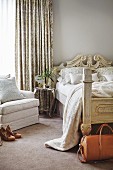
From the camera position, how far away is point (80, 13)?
621 cm

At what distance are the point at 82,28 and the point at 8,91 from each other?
259 centimetres

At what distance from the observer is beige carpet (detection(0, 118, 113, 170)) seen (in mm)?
2932

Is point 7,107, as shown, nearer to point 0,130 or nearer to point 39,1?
point 0,130

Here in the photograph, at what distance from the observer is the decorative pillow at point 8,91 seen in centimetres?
455

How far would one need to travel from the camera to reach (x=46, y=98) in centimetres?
555

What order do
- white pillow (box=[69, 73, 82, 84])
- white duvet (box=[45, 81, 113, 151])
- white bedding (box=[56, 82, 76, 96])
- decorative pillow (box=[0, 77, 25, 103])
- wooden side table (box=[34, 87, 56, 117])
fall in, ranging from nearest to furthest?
1. white duvet (box=[45, 81, 113, 151])
2. decorative pillow (box=[0, 77, 25, 103])
3. white bedding (box=[56, 82, 76, 96])
4. white pillow (box=[69, 73, 82, 84])
5. wooden side table (box=[34, 87, 56, 117])

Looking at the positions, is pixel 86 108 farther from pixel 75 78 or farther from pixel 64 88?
pixel 75 78

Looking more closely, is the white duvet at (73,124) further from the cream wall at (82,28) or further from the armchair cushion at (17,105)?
the cream wall at (82,28)

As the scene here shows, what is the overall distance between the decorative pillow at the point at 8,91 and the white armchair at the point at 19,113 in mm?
145

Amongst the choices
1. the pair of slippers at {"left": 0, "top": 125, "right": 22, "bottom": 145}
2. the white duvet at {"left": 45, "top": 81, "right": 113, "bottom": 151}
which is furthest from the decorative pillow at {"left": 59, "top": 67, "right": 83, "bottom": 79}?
the white duvet at {"left": 45, "top": 81, "right": 113, "bottom": 151}

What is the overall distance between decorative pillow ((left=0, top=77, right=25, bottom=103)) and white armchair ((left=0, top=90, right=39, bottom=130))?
14cm

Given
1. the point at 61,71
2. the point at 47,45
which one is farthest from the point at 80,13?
the point at 61,71

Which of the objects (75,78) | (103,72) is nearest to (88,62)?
(103,72)

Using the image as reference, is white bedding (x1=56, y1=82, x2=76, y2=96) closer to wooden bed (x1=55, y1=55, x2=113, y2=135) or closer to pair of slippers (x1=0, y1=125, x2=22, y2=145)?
pair of slippers (x1=0, y1=125, x2=22, y2=145)
